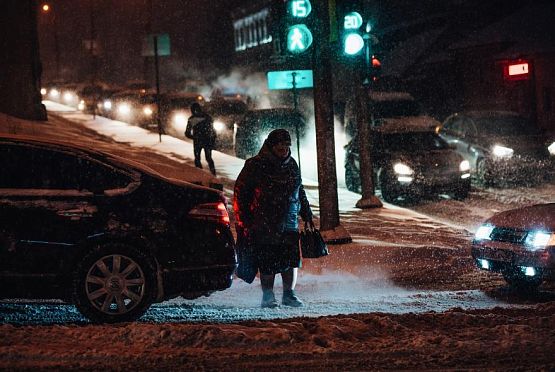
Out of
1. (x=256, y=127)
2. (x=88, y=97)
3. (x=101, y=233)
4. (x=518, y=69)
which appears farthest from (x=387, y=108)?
(x=88, y=97)

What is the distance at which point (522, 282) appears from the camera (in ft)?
Result: 31.9

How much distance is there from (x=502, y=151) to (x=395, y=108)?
4.75 metres

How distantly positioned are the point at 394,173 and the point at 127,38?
192ft

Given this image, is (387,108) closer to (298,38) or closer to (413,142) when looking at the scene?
(413,142)

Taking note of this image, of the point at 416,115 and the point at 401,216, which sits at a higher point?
the point at 416,115

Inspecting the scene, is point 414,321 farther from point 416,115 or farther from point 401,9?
point 401,9

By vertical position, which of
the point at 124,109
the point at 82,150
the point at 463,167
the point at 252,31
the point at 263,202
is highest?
the point at 252,31

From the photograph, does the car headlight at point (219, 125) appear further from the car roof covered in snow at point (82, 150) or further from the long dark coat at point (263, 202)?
the car roof covered in snow at point (82, 150)

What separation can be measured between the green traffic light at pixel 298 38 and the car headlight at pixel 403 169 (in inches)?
319

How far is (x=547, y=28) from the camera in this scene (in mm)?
34375

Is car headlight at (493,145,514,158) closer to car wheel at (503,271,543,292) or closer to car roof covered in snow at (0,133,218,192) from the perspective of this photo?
car wheel at (503,271,543,292)

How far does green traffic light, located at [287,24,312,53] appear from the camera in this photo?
37.6 ft

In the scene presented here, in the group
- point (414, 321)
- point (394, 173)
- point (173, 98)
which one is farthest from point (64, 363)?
point (173, 98)

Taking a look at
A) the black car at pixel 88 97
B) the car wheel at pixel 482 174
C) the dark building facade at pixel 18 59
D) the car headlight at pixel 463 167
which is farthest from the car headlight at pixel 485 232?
the black car at pixel 88 97
